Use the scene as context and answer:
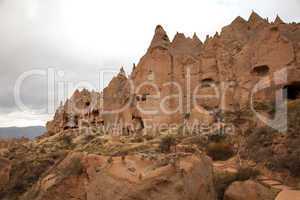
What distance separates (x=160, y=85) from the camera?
37.5 m

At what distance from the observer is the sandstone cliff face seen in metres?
30.7

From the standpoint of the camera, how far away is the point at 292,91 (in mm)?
30859

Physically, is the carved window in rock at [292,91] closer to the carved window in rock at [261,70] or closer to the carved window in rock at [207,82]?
the carved window in rock at [261,70]

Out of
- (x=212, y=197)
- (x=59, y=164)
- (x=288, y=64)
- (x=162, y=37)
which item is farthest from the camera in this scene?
(x=162, y=37)

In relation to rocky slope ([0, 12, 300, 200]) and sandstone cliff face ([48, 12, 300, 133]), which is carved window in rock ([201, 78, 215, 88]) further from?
rocky slope ([0, 12, 300, 200])

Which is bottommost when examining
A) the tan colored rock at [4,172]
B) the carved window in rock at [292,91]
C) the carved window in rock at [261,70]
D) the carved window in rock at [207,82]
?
the tan colored rock at [4,172]

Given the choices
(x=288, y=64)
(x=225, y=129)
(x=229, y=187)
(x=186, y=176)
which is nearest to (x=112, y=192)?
(x=186, y=176)

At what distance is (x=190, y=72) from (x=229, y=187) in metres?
25.6

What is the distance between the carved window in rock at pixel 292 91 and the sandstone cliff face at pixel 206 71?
0.26m

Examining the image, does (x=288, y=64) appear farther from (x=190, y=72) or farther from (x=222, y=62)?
(x=190, y=72)

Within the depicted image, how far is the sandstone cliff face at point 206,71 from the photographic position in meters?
30.7

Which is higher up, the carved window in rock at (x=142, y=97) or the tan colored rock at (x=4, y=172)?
the carved window in rock at (x=142, y=97)

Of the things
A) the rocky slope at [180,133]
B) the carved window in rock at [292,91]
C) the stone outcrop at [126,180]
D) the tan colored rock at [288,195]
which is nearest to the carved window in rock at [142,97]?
the rocky slope at [180,133]

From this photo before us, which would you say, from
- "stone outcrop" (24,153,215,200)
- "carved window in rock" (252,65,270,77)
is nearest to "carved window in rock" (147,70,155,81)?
"carved window in rock" (252,65,270,77)
